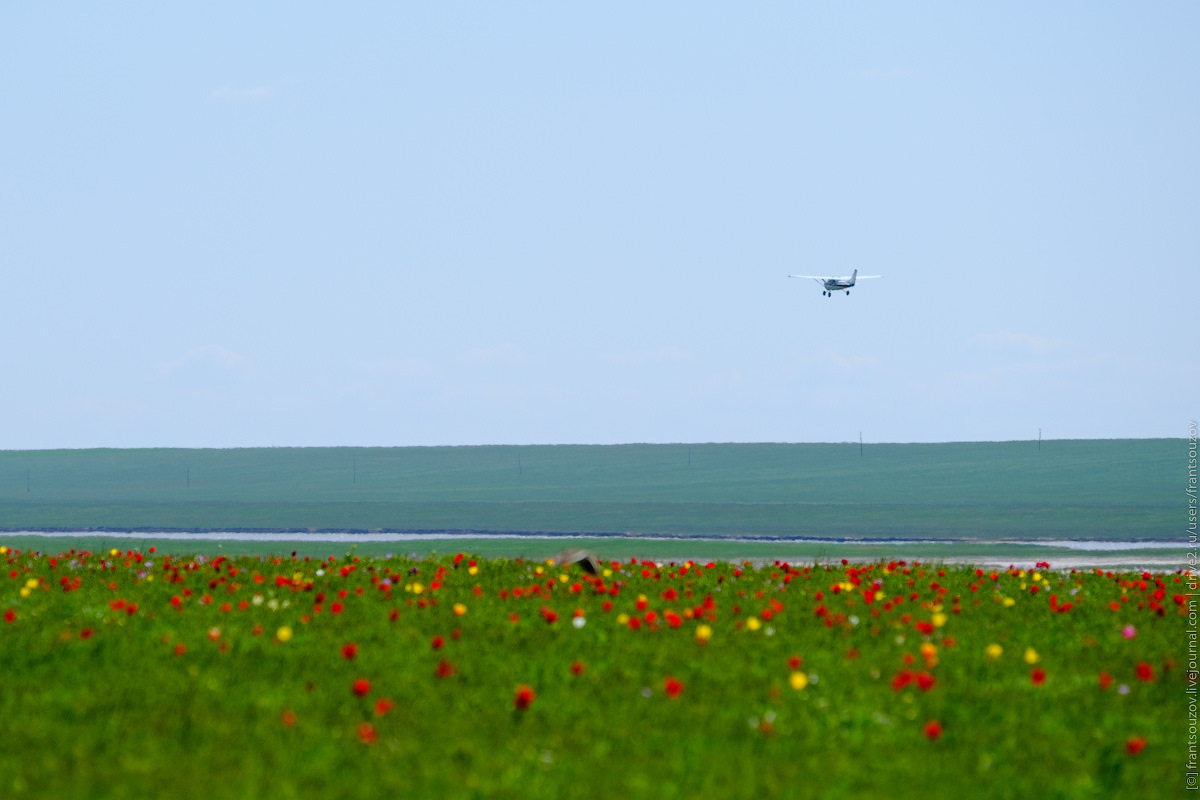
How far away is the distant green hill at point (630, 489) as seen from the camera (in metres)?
57.5

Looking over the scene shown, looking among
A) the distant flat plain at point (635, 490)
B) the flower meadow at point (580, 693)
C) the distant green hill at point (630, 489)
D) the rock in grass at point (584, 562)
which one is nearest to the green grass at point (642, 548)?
the distant flat plain at point (635, 490)

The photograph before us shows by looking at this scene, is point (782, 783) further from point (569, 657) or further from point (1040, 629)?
point (1040, 629)

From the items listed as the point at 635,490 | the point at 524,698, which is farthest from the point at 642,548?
the point at 635,490

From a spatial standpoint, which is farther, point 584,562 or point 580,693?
point 584,562

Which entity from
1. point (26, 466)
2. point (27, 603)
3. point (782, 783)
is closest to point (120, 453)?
point (26, 466)

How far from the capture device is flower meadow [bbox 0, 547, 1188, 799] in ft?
25.0

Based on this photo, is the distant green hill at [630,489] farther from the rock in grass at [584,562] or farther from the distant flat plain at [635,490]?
the rock in grass at [584,562]

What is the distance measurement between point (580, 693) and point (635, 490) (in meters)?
86.7

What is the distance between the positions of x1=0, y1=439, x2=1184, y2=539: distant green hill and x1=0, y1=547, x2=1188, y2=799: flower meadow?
121ft

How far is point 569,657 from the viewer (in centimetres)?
1089

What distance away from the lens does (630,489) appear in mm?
97375

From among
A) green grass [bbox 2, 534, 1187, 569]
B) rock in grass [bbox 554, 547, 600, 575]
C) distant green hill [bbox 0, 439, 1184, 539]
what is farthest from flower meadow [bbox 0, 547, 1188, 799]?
distant green hill [bbox 0, 439, 1184, 539]

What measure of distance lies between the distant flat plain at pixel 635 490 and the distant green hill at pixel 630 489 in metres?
0.24

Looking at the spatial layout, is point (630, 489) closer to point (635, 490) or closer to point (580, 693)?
point (635, 490)
